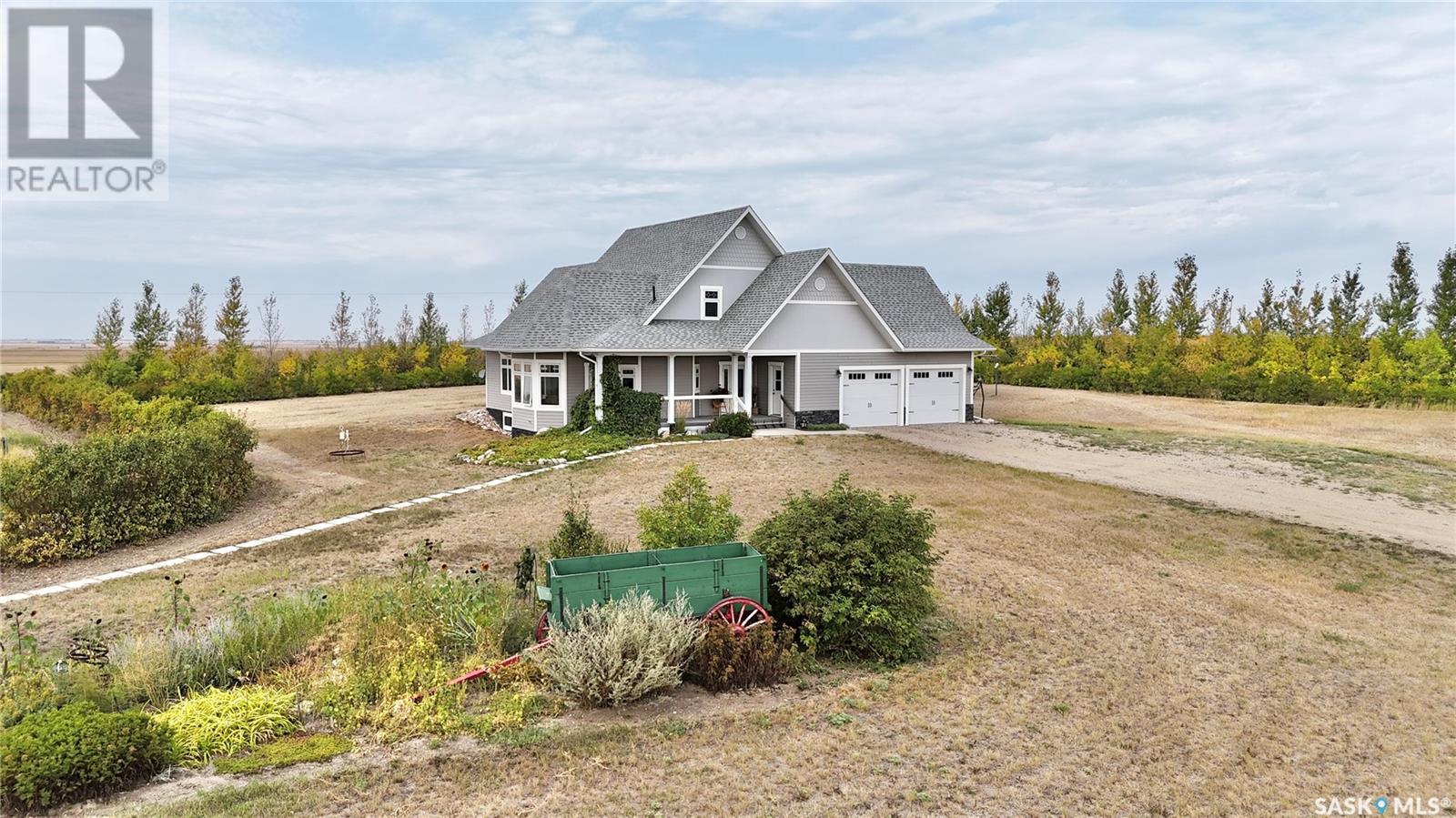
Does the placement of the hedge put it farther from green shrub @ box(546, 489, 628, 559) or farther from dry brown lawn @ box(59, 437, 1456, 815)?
green shrub @ box(546, 489, 628, 559)

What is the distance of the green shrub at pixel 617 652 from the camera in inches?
301

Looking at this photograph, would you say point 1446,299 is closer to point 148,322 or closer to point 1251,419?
point 1251,419

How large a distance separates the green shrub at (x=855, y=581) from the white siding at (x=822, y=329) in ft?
60.1

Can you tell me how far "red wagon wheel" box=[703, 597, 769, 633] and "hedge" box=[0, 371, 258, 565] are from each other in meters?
11.6

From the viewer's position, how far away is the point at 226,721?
6.86 meters

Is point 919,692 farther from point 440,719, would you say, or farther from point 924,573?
point 440,719

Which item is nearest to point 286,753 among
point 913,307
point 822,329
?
point 822,329

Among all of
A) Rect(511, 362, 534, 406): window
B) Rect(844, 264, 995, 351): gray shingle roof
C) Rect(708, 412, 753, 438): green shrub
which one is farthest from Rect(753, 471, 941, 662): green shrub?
Rect(844, 264, 995, 351): gray shingle roof

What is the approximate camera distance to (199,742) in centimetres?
667

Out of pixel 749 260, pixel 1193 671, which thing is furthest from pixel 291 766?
pixel 749 260

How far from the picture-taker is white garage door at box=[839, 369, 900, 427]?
29103 millimetres

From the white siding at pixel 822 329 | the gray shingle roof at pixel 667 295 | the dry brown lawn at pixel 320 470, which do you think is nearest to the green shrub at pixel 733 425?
the gray shingle roof at pixel 667 295

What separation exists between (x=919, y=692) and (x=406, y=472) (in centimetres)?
1658

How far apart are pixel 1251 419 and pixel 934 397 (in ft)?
41.9
